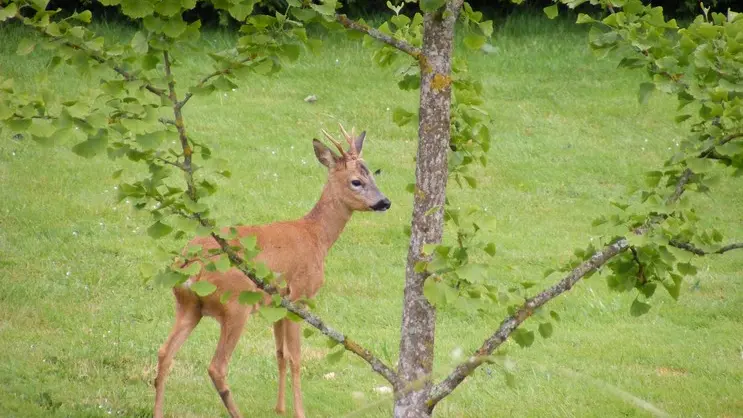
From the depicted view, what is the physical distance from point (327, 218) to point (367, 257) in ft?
9.05

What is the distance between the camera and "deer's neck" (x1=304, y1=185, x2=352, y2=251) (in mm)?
7965

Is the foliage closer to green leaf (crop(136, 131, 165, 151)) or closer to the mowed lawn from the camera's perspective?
the mowed lawn

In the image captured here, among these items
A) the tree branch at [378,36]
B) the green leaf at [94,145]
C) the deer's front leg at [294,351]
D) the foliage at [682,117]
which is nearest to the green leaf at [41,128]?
the green leaf at [94,145]

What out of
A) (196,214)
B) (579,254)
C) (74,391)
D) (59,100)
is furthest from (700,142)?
(74,391)

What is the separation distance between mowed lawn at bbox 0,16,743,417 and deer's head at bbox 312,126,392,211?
1094 millimetres

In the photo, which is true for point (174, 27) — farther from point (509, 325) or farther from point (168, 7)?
point (509, 325)

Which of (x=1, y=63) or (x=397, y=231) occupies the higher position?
(x=397, y=231)

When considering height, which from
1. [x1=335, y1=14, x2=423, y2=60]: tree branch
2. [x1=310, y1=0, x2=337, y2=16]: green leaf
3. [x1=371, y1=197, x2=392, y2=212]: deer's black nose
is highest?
[x1=310, y1=0, x2=337, y2=16]: green leaf

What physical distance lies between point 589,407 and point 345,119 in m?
7.84

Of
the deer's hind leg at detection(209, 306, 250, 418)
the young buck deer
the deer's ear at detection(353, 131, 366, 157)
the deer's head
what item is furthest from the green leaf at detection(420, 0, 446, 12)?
the deer's ear at detection(353, 131, 366, 157)

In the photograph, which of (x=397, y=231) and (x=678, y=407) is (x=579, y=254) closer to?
(x=678, y=407)

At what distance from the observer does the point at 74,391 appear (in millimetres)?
7102

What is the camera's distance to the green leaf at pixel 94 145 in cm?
369

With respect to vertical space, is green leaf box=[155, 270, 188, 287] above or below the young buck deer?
above
